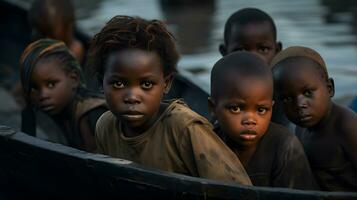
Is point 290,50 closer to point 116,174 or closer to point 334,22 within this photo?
point 116,174

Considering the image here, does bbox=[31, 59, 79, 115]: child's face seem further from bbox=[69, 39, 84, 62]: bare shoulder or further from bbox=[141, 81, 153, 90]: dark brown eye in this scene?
bbox=[69, 39, 84, 62]: bare shoulder

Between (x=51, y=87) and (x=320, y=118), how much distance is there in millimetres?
1822

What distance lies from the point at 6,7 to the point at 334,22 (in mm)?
4844

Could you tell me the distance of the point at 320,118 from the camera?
11.2 feet

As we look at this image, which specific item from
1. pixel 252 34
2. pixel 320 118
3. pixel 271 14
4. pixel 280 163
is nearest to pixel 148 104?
pixel 280 163

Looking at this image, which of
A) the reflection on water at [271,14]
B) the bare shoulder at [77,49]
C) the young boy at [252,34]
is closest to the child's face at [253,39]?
the young boy at [252,34]

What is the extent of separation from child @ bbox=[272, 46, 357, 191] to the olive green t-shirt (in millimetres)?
426

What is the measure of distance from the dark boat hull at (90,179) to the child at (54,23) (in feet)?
8.98

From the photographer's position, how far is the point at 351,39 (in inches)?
388

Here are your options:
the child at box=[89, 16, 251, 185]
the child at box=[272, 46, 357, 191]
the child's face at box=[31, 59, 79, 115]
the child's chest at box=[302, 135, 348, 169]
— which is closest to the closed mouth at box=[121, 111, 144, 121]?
the child at box=[89, 16, 251, 185]

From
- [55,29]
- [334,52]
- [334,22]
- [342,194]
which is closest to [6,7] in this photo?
[55,29]

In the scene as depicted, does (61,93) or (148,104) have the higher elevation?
(148,104)

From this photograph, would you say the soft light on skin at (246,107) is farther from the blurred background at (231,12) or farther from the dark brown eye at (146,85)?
the blurred background at (231,12)

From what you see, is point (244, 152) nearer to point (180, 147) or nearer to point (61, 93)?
point (180, 147)
